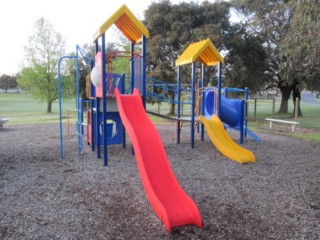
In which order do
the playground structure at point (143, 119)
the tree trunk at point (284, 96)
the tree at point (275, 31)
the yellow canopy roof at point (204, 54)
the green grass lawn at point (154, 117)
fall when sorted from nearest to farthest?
the playground structure at point (143, 119) < the yellow canopy roof at point (204, 54) < the green grass lawn at point (154, 117) < the tree at point (275, 31) < the tree trunk at point (284, 96)

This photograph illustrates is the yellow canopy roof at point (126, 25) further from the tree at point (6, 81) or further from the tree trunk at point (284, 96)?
the tree at point (6, 81)

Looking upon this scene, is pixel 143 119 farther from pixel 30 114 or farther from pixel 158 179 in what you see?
pixel 30 114

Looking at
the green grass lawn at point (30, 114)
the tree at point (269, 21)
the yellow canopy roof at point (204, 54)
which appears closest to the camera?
the yellow canopy roof at point (204, 54)

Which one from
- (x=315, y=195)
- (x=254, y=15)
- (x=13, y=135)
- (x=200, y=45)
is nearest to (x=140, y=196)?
(x=315, y=195)

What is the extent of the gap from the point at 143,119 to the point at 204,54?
16.8 ft

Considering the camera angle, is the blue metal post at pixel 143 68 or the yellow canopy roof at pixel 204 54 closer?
the blue metal post at pixel 143 68

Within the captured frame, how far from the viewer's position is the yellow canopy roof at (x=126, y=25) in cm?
670

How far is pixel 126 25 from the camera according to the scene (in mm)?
7637

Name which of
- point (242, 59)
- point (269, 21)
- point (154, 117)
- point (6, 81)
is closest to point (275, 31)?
point (269, 21)

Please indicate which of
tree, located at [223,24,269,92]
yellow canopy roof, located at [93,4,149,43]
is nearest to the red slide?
yellow canopy roof, located at [93,4,149,43]

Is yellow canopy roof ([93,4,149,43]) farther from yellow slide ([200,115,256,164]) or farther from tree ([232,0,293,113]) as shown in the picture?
tree ([232,0,293,113])

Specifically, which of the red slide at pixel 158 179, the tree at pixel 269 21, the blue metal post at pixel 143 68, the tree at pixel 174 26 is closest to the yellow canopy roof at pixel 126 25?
the blue metal post at pixel 143 68

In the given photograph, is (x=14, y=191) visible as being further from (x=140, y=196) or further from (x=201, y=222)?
(x=201, y=222)

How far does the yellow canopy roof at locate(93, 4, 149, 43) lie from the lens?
670cm
